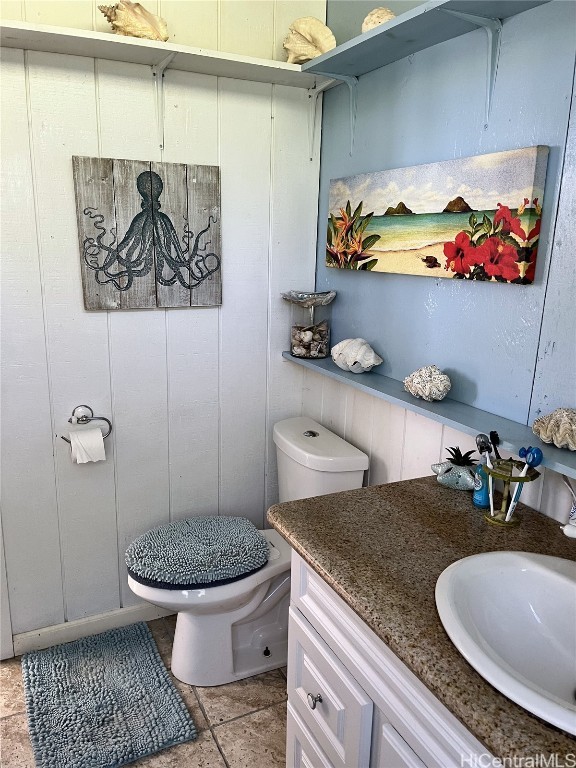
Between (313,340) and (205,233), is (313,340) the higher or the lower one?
the lower one

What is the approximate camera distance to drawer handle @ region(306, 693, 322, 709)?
1218mm

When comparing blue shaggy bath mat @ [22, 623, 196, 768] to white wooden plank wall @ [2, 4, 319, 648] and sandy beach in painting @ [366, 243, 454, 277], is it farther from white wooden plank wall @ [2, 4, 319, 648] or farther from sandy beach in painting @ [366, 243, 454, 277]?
sandy beach in painting @ [366, 243, 454, 277]

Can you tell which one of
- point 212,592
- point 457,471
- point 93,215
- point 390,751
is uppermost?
point 93,215

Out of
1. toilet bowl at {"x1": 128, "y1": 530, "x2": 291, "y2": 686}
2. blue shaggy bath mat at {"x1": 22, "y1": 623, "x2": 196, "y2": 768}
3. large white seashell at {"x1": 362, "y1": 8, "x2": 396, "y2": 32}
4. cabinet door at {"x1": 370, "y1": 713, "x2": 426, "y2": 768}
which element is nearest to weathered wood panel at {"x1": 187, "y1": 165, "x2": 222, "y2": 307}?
large white seashell at {"x1": 362, "y1": 8, "x2": 396, "y2": 32}

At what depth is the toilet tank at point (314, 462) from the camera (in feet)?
6.04

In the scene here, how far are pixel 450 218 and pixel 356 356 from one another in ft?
1.64

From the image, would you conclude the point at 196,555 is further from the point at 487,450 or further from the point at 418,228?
the point at 418,228

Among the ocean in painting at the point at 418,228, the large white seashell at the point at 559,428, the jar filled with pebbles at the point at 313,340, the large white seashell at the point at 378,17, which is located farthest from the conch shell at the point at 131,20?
the large white seashell at the point at 559,428

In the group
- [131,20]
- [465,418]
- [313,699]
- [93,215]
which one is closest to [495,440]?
[465,418]

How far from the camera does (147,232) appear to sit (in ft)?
6.15

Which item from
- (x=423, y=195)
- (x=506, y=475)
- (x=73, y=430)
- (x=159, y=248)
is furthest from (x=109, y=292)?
(x=506, y=475)

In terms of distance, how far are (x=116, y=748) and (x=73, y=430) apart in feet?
3.02

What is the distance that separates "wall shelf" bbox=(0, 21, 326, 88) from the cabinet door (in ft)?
5.49

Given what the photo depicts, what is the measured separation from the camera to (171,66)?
5.89ft
